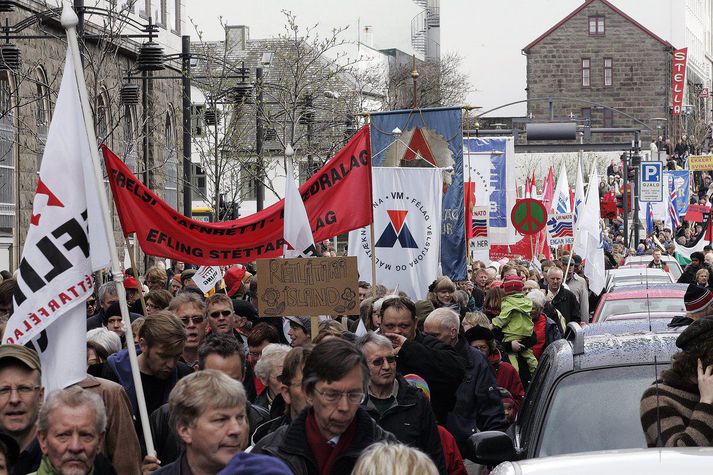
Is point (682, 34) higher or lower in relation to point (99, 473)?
higher

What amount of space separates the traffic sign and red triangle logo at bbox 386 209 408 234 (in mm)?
10006

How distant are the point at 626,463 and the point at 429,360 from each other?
4.18 m

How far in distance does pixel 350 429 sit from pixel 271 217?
6.38 metres

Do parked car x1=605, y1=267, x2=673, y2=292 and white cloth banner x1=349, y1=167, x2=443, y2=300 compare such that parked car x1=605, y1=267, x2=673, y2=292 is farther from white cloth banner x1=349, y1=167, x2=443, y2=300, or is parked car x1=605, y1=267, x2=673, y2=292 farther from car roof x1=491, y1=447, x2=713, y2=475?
car roof x1=491, y1=447, x2=713, y2=475

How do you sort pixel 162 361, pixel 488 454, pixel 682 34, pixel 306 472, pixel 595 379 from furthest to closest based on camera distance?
pixel 682 34 → pixel 162 361 → pixel 595 379 → pixel 488 454 → pixel 306 472

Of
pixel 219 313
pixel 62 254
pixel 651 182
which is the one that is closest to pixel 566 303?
pixel 219 313

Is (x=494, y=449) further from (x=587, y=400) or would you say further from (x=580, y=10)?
(x=580, y=10)

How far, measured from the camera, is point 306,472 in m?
5.71

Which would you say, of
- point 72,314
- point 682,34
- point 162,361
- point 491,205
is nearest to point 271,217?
point 162,361

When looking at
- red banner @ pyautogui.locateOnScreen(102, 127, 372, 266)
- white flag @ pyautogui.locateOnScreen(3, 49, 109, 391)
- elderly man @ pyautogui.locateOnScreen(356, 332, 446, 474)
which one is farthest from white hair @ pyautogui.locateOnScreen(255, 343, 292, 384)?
red banner @ pyautogui.locateOnScreen(102, 127, 372, 266)

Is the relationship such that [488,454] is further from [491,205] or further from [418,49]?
[418,49]

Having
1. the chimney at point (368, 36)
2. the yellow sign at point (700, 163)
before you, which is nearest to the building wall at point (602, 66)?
the chimney at point (368, 36)

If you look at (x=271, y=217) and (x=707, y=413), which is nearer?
(x=707, y=413)

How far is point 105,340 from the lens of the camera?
902 cm
